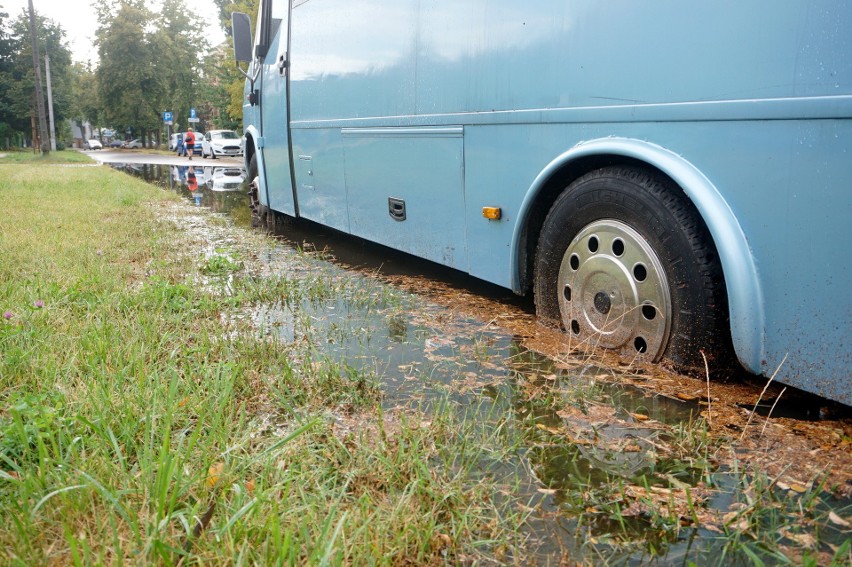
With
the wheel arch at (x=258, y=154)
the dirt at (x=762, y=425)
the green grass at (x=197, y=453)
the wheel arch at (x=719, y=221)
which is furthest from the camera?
the wheel arch at (x=258, y=154)

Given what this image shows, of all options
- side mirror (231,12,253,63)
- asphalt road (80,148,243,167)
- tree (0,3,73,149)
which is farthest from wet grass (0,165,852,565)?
tree (0,3,73,149)

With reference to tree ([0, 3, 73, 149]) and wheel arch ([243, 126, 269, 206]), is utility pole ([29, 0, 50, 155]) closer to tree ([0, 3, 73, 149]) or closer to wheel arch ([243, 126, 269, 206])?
tree ([0, 3, 73, 149])

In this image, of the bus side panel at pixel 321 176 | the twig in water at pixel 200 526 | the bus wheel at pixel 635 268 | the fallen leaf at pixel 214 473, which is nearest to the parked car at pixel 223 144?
the bus side panel at pixel 321 176

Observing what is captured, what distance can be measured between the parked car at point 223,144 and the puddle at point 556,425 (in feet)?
118

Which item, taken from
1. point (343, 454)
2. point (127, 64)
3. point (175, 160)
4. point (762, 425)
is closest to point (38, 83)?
point (175, 160)

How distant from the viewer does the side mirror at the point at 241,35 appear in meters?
7.88

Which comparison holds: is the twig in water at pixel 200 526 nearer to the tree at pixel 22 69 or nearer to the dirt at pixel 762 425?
the dirt at pixel 762 425

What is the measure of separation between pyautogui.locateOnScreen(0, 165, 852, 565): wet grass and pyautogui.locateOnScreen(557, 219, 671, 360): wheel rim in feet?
0.82

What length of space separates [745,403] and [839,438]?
0.41m

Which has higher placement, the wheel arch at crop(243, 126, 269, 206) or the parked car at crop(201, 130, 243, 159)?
the parked car at crop(201, 130, 243, 159)

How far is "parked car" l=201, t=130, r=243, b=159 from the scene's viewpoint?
3900 centimetres

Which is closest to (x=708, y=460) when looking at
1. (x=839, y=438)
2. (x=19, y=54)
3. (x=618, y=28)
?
(x=839, y=438)

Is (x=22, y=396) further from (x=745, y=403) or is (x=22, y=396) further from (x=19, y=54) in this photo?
(x=19, y=54)

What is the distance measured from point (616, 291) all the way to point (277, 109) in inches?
206
